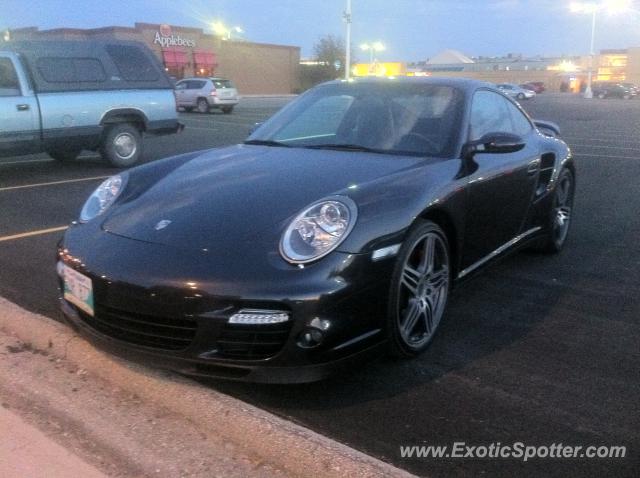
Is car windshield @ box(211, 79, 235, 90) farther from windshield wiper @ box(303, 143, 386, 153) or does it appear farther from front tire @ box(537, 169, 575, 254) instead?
windshield wiper @ box(303, 143, 386, 153)

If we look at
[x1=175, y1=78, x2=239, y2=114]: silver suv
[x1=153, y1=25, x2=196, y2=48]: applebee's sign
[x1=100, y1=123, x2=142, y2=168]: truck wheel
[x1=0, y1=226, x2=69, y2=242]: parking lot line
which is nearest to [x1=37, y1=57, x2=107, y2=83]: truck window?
[x1=100, y1=123, x2=142, y2=168]: truck wheel

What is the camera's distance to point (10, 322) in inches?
148

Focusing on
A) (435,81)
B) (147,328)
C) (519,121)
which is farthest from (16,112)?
(147,328)

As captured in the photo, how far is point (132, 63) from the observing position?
435 inches

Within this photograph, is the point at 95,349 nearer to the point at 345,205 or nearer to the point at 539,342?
the point at 345,205

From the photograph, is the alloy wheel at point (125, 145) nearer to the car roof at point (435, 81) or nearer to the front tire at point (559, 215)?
the car roof at point (435, 81)

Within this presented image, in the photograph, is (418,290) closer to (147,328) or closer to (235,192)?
(235,192)

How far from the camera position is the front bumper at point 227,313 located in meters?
2.80

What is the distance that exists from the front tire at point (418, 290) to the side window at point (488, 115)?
0.91 m

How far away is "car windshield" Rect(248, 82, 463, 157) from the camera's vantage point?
160 inches

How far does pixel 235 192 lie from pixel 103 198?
0.80 meters

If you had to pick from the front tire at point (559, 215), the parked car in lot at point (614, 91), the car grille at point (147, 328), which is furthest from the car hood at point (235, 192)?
the parked car in lot at point (614, 91)

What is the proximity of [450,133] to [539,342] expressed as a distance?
4.25 ft

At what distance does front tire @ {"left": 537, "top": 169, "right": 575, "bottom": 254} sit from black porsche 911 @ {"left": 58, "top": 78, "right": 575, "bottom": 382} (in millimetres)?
844
